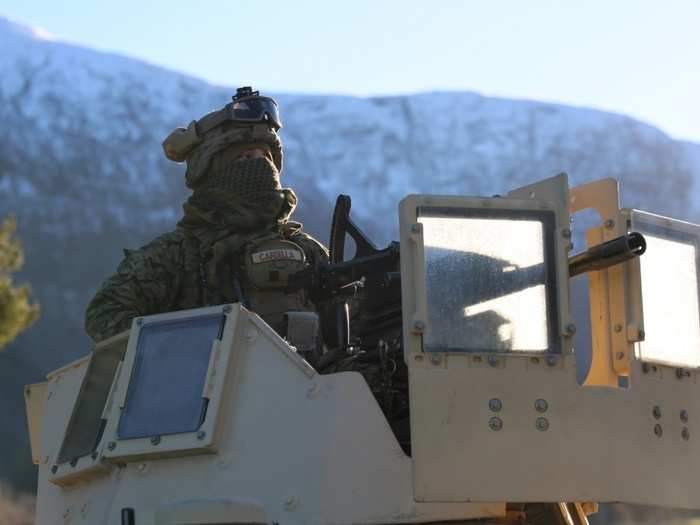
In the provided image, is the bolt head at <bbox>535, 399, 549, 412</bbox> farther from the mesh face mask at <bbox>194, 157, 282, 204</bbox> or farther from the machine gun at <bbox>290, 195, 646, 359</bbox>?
the mesh face mask at <bbox>194, 157, 282, 204</bbox>

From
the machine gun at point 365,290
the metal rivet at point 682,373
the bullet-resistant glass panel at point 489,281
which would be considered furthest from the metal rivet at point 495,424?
the machine gun at point 365,290

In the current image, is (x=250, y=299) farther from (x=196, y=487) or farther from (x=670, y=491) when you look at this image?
(x=670, y=491)

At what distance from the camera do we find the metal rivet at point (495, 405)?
5.84 m

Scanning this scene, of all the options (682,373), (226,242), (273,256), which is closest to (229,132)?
(226,242)

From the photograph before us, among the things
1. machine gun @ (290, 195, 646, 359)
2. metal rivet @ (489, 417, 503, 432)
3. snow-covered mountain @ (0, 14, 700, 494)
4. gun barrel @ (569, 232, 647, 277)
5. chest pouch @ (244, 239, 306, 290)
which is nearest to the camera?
metal rivet @ (489, 417, 503, 432)

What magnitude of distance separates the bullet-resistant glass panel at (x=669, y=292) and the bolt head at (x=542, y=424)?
27.0 inches

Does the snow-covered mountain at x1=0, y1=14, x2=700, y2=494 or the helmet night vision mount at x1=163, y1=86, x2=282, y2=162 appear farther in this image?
the snow-covered mountain at x1=0, y1=14, x2=700, y2=494

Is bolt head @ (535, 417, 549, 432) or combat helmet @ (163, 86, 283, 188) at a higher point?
combat helmet @ (163, 86, 283, 188)

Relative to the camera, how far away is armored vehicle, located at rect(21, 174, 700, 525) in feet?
19.2

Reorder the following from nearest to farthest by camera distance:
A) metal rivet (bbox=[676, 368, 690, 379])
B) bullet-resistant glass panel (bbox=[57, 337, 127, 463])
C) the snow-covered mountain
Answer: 1. metal rivet (bbox=[676, 368, 690, 379])
2. bullet-resistant glass panel (bbox=[57, 337, 127, 463])
3. the snow-covered mountain

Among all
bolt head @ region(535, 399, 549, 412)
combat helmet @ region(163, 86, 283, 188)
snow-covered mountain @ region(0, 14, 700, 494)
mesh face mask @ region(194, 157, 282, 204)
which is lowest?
bolt head @ region(535, 399, 549, 412)

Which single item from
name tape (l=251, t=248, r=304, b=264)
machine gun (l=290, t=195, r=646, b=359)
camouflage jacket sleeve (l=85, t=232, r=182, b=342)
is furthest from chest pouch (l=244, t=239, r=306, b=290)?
camouflage jacket sleeve (l=85, t=232, r=182, b=342)

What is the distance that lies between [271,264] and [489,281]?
74.8 inches

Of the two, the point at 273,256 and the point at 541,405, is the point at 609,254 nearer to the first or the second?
the point at 541,405
